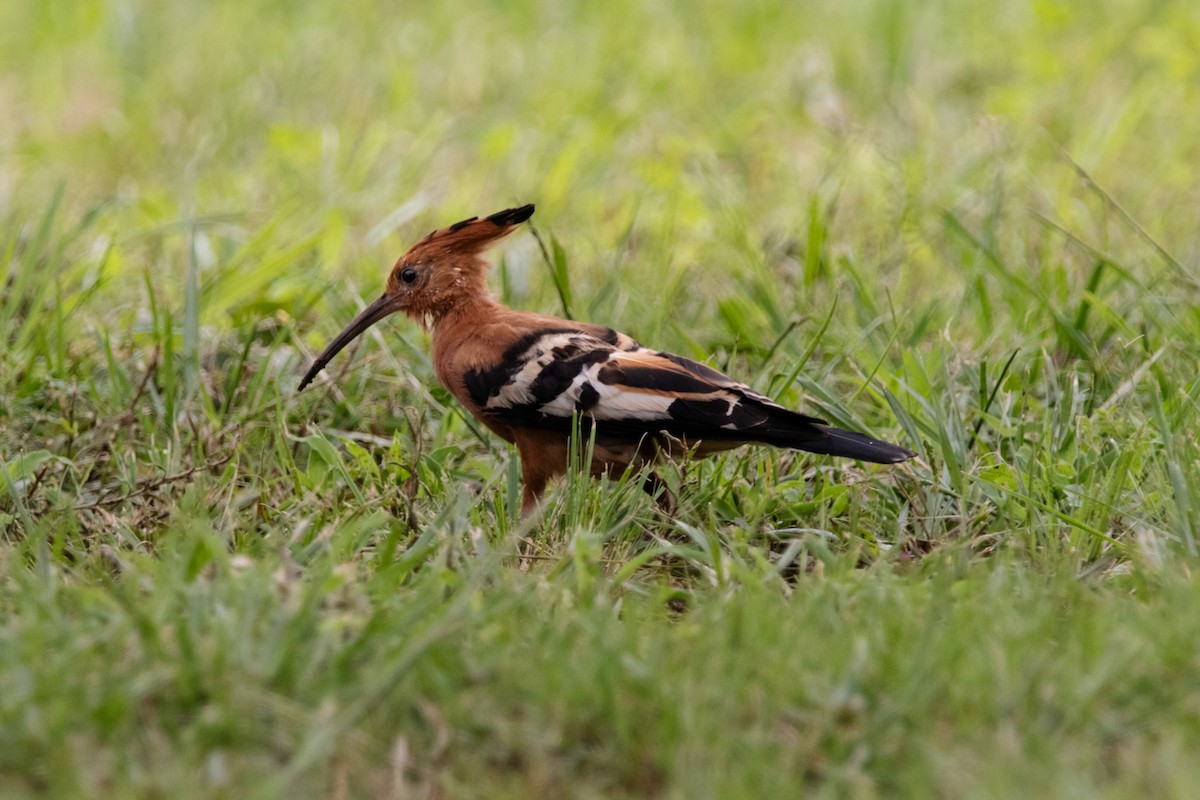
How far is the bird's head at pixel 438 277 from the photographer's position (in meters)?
4.57

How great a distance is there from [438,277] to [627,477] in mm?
1099

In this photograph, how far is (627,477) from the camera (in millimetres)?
3803

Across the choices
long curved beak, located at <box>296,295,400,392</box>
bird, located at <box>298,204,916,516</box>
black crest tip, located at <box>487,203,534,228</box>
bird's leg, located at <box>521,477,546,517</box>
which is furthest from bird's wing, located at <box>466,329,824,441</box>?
long curved beak, located at <box>296,295,400,392</box>

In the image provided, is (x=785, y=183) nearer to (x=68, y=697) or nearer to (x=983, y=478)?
(x=983, y=478)

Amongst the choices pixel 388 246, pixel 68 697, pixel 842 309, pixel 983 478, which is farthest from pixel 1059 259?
pixel 68 697

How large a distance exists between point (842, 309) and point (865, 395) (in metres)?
0.62

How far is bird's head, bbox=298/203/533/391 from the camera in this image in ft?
15.0

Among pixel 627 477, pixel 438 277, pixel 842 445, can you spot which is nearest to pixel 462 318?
pixel 438 277

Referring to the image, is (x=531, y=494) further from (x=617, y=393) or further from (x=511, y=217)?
(x=511, y=217)

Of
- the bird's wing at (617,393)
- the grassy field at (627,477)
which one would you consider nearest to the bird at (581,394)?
the bird's wing at (617,393)

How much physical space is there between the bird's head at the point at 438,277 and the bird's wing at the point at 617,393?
0.41 metres

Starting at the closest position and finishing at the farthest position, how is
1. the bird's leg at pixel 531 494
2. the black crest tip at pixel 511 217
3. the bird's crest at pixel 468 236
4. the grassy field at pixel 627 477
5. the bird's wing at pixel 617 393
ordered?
the grassy field at pixel 627 477, the bird's wing at pixel 617 393, the bird's leg at pixel 531 494, the black crest tip at pixel 511 217, the bird's crest at pixel 468 236

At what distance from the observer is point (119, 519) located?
3.85m

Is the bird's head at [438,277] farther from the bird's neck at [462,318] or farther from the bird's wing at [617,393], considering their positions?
the bird's wing at [617,393]
